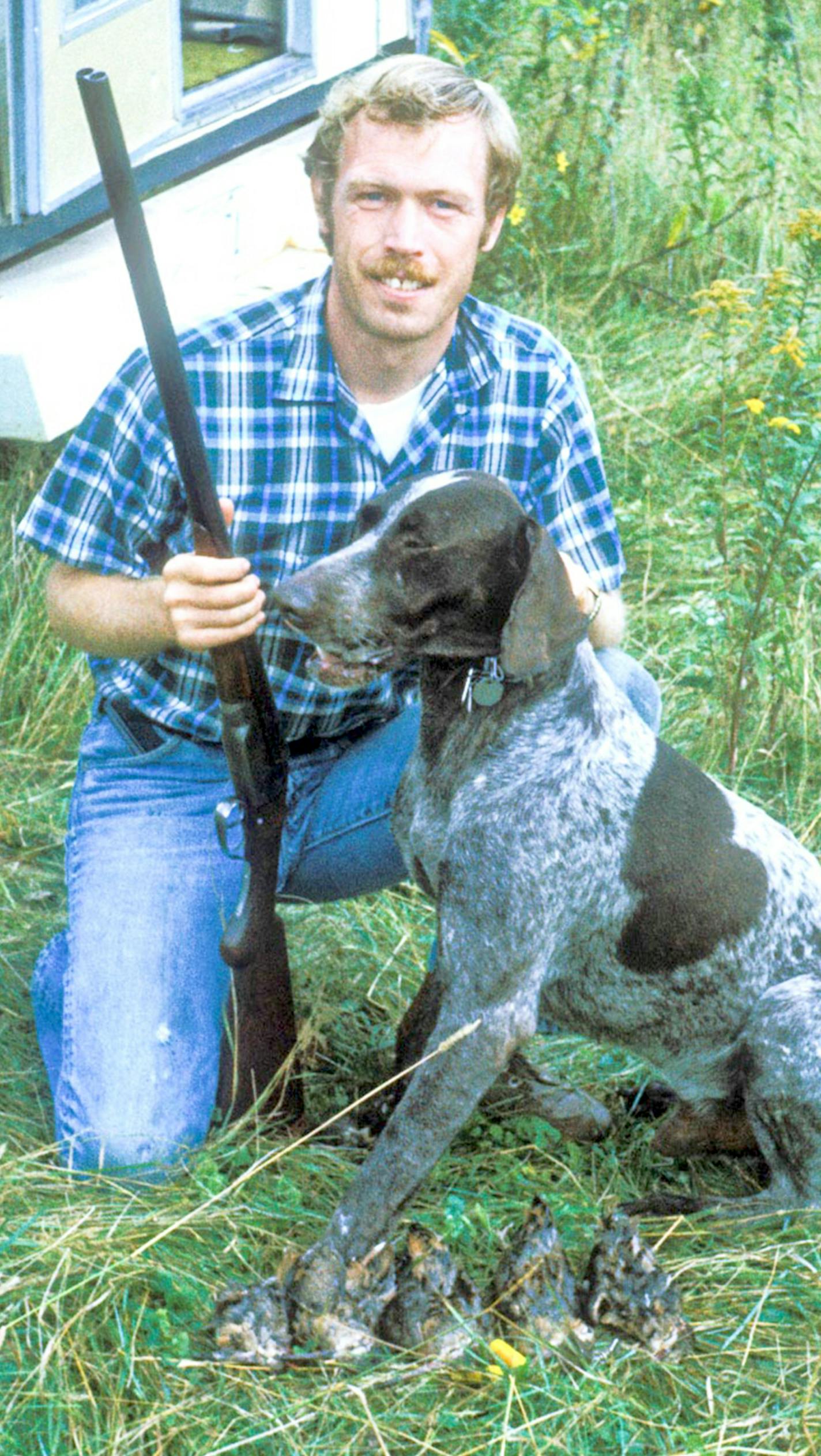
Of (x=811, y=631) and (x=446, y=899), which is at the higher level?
(x=446, y=899)

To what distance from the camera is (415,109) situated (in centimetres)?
352

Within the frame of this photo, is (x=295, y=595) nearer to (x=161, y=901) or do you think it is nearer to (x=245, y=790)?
(x=245, y=790)

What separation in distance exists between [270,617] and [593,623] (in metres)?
0.72

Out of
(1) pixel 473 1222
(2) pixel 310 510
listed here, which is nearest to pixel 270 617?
(2) pixel 310 510

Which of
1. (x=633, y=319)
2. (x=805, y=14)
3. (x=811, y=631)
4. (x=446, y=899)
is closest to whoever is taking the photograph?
(x=446, y=899)

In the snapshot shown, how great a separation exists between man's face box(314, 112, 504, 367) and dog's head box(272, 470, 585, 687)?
0.53 metres

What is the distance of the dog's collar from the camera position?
3279 mm

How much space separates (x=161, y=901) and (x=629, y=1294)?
138 centimetres

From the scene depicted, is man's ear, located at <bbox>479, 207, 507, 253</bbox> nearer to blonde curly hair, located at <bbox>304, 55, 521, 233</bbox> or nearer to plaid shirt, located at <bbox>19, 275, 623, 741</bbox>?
blonde curly hair, located at <bbox>304, 55, 521, 233</bbox>

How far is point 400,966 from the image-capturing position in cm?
443

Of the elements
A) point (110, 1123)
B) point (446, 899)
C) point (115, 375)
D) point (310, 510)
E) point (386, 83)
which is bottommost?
point (110, 1123)

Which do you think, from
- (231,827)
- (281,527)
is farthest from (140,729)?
(281,527)

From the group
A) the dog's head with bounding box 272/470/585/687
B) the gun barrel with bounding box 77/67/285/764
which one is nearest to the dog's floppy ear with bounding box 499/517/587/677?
the dog's head with bounding box 272/470/585/687

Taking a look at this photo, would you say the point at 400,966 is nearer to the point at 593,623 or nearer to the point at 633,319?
the point at 593,623
